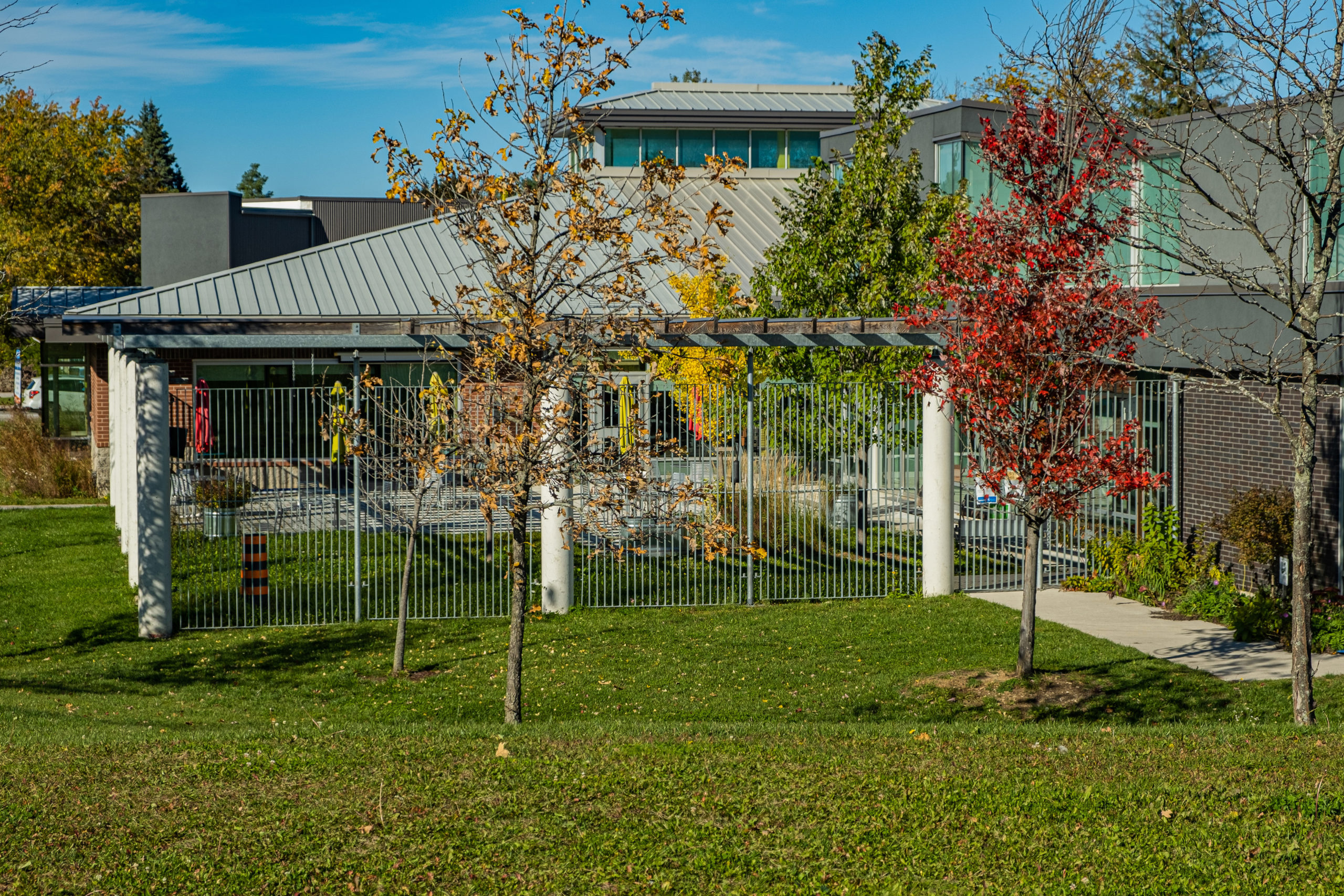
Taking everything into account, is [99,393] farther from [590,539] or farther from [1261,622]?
[1261,622]

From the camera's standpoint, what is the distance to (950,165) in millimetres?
22656

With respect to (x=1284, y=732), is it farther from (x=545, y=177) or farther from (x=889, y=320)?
(x=889, y=320)

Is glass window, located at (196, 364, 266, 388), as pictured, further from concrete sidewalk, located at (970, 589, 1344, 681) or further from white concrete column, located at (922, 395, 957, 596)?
concrete sidewalk, located at (970, 589, 1344, 681)

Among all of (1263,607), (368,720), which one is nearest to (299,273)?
(368,720)

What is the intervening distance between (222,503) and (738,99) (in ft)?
105

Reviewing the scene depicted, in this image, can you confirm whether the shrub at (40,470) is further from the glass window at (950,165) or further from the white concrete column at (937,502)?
the glass window at (950,165)

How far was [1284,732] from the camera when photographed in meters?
7.54

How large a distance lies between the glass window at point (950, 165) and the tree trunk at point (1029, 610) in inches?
518

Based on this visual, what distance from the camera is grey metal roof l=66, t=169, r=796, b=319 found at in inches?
855

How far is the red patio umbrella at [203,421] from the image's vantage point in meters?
13.7

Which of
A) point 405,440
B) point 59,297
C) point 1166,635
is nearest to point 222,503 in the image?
point 405,440

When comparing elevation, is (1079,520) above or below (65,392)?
below

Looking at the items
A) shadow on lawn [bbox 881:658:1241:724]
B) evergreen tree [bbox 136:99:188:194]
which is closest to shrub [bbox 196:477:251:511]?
shadow on lawn [bbox 881:658:1241:724]

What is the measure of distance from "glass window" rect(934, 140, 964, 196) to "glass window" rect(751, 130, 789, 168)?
59.0 feet
